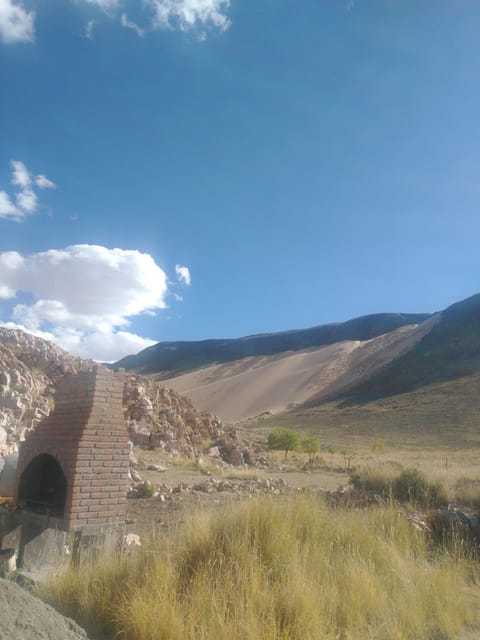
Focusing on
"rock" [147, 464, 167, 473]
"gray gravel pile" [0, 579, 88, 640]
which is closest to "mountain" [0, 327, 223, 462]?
"rock" [147, 464, 167, 473]

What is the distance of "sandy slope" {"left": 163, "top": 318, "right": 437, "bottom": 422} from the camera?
107 meters

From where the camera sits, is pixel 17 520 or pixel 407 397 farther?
pixel 407 397

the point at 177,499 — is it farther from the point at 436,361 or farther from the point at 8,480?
the point at 436,361

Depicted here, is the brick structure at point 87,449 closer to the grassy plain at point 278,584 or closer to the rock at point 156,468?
the grassy plain at point 278,584

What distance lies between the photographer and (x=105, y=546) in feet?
20.9

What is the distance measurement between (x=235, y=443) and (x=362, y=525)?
2552cm

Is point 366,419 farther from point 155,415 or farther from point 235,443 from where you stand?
point 155,415

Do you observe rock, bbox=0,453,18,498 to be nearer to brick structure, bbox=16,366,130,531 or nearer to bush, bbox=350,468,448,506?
brick structure, bbox=16,366,130,531

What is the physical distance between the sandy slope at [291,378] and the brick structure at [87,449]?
93.6 m

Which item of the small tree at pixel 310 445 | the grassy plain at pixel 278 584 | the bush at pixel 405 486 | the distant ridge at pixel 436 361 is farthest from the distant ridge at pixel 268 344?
the grassy plain at pixel 278 584

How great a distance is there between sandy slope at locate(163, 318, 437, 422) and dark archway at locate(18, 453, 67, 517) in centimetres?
9257

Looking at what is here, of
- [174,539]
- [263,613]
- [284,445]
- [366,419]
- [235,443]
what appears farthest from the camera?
[366,419]

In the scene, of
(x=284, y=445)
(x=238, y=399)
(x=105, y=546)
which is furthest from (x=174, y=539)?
(x=238, y=399)

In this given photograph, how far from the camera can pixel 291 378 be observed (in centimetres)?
12362
